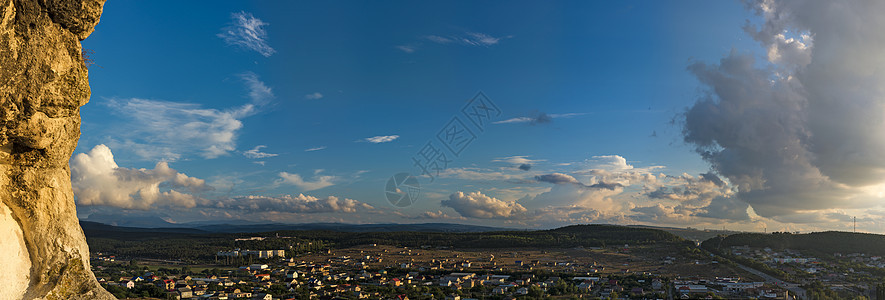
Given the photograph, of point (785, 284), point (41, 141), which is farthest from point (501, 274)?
point (41, 141)

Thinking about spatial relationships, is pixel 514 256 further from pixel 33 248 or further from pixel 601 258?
pixel 33 248

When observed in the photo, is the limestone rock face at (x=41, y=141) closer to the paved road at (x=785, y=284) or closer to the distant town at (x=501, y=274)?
the distant town at (x=501, y=274)

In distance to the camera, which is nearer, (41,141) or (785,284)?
(41,141)

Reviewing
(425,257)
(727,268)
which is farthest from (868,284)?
(425,257)

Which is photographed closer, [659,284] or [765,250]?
[659,284]

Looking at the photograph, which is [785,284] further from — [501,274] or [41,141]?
[41,141]

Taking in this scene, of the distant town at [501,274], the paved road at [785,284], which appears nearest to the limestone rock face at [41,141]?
the distant town at [501,274]

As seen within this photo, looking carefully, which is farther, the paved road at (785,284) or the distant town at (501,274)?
the paved road at (785,284)

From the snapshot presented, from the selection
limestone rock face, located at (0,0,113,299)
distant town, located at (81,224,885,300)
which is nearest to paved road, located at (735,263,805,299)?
distant town, located at (81,224,885,300)
